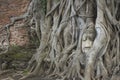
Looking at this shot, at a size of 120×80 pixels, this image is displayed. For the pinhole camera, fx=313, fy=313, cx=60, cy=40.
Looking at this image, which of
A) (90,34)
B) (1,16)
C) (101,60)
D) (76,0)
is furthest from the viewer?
(1,16)

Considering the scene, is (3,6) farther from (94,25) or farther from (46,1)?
(94,25)

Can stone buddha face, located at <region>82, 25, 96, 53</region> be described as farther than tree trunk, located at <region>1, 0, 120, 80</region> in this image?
Yes

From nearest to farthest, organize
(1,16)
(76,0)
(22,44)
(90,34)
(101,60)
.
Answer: (101,60) → (90,34) → (76,0) → (22,44) → (1,16)

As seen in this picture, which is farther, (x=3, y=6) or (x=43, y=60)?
(x=3, y=6)

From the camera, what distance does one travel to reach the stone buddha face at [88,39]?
6367 mm

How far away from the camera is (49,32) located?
7723mm

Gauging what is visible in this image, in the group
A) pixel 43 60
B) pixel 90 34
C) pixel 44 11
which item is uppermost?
pixel 44 11

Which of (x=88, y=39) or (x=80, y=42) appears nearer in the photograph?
(x=88, y=39)

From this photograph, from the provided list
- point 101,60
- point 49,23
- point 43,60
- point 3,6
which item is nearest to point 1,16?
point 3,6

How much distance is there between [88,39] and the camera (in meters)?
6.43

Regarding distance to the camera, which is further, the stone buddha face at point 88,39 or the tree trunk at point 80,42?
the stone buddha face at point 88,39

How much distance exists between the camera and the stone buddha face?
20.9 ft

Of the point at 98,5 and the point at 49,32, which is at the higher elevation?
the point at 98,5

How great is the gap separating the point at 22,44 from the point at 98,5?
290 centimetres
